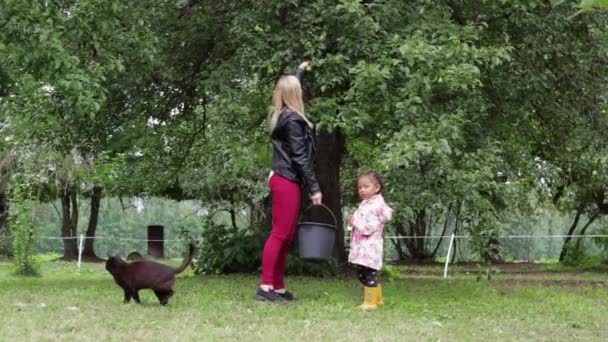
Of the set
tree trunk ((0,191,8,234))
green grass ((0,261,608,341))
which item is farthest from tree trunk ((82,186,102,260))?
green grass ((0,261,608,341))

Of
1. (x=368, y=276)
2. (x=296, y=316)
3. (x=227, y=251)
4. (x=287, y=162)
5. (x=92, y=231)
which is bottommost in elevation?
(x=92, y=231)

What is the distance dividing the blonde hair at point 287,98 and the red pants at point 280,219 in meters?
0.54

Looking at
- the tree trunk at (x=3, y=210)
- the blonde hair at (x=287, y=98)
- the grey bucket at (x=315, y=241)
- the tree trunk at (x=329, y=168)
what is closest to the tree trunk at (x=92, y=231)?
the tree trunk at (x=3, y=210)

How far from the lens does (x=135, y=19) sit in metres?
10.7

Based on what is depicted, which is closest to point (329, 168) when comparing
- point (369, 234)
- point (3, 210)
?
point (369, 234)

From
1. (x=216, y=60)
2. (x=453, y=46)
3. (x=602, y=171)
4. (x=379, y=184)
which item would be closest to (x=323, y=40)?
(x=453, y=46)

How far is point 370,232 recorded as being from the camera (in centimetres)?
791

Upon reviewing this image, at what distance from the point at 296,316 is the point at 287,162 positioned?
145 centimetres

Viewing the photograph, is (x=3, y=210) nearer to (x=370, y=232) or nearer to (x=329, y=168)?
(x=329, y=168)

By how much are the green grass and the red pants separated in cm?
40

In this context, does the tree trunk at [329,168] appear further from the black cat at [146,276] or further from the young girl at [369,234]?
the black cat at [146,276]

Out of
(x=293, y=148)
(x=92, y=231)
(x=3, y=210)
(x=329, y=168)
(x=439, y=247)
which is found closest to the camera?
(x=293, y=148)

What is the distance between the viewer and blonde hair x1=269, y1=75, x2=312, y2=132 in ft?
25.9

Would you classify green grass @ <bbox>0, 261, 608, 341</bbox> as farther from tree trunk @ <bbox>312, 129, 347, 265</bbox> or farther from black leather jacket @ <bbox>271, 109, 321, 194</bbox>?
tree trunk @ <bbox>312, 129, 347, 265</bbox>
